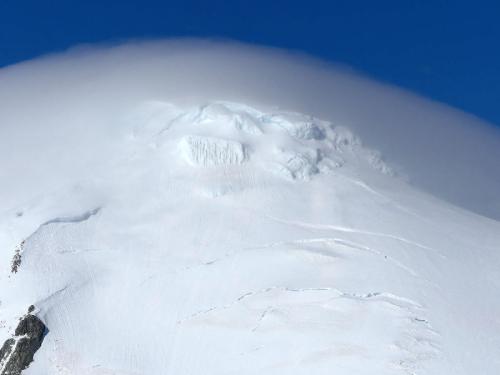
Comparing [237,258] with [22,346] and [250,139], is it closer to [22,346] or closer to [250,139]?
[22,346]

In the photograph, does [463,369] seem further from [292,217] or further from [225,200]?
[225,200]

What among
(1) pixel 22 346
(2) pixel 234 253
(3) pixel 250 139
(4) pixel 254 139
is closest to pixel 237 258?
(2) pixel 234 253

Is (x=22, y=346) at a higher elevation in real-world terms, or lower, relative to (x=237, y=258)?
lower

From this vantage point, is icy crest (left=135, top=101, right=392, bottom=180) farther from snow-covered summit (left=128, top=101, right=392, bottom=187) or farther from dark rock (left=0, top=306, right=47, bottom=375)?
dark rock (left=0, top=306, right=47, bottom=375)

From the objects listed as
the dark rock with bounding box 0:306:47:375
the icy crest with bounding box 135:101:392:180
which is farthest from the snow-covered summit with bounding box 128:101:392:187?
the dark rock with bounding box 0:306:47:375

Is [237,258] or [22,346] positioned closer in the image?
[22,346]

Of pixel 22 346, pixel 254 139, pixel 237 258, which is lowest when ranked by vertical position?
pixel 22 346

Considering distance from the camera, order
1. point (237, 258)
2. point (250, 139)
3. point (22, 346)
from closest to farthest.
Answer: point (22, 346) → point (237, 258) → point (250, 139)
